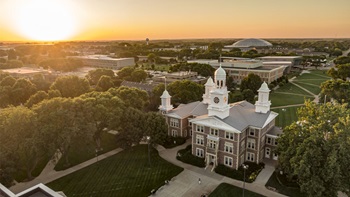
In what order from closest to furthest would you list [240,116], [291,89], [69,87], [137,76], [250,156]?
[250,156] < [240,116] < [69,87] < [137,76] < [291,89]

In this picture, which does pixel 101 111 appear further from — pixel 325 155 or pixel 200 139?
pixel 325 155

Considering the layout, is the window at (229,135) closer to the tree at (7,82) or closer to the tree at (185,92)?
the tree at (185,92)

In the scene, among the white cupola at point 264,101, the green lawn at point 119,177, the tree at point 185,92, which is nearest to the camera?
the green lawn at point 119,177

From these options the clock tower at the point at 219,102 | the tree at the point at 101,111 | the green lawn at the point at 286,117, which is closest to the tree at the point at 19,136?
the tree at the point at 101,111

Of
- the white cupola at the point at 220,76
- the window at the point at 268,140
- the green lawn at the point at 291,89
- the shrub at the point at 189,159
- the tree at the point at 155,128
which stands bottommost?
the shrub at the point at 189,159

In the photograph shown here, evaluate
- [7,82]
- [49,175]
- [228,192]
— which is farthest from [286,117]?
[7,82]

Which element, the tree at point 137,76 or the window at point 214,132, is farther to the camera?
the tree at point 137,76
